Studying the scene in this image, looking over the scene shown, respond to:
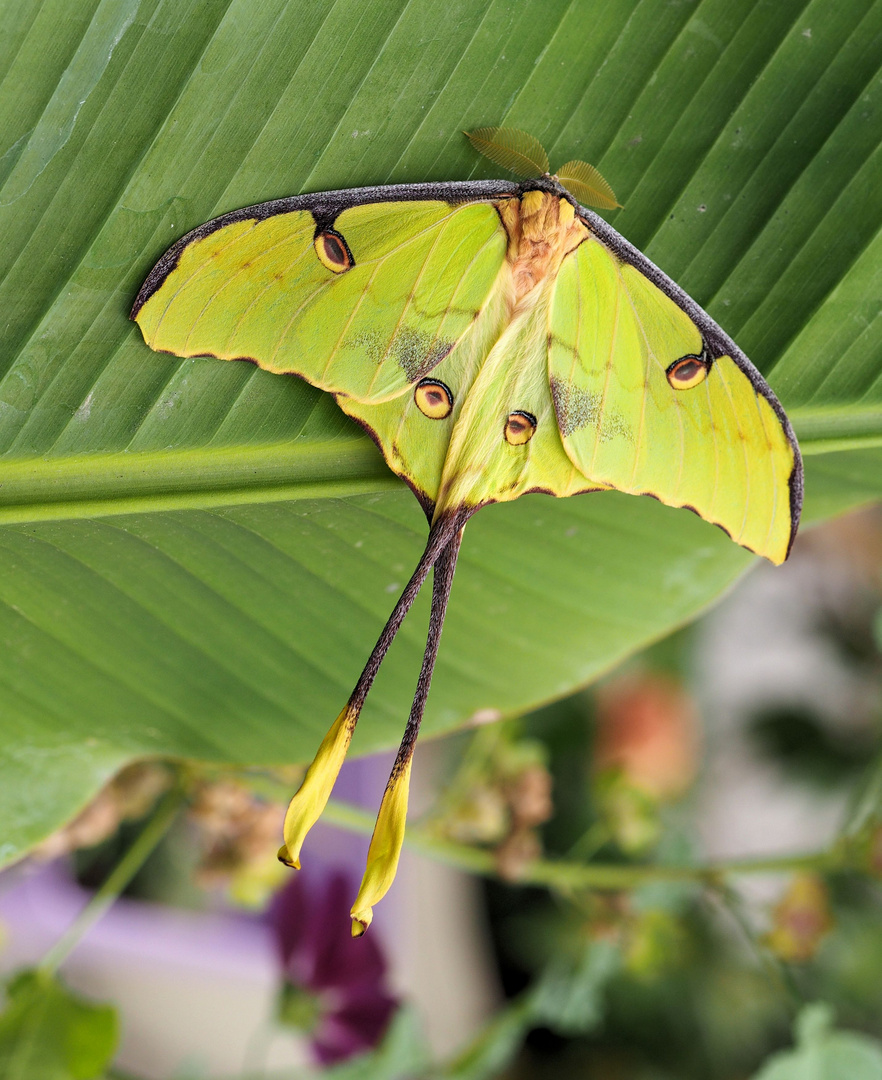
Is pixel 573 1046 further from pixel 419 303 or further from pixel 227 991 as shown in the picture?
pixel 419 303

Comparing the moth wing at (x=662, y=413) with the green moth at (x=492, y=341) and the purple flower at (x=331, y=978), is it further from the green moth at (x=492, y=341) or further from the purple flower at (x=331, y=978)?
the purple flower at (x=331, y=978)

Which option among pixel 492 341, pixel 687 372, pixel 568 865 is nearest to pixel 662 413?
pixel 687 372

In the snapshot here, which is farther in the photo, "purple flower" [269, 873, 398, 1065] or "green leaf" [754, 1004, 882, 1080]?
"purple flower" [269, 873, 398, 1065]

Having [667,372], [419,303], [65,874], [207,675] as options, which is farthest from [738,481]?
[65,874]

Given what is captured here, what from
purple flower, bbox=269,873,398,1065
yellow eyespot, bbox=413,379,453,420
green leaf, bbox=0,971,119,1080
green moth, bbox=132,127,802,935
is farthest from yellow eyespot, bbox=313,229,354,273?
purple flower, bbox=269,873,398,1065

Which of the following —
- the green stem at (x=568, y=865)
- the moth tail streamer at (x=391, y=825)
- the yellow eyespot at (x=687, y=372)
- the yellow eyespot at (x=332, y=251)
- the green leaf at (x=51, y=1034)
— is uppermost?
the yellow eyespot at (x=687, y=372)

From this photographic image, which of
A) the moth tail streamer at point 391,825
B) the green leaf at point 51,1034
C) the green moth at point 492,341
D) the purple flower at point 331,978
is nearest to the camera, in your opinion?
the moth tail streamer at point 391,825

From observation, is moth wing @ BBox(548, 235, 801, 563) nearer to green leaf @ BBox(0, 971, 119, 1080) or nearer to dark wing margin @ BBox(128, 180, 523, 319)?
dark wing margin @ BBox(128, 180, 523, 319)

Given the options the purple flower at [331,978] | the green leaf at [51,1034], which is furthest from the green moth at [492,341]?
the purple flower at [331,978]
